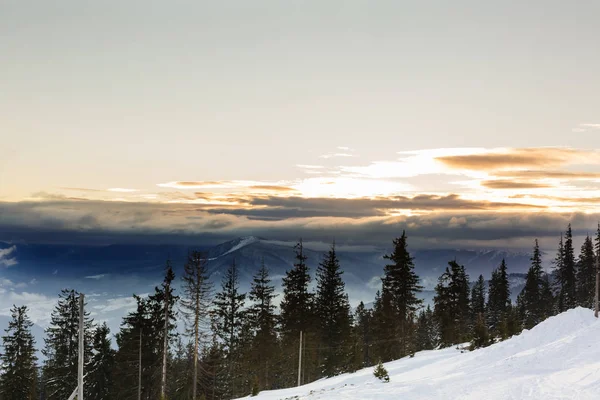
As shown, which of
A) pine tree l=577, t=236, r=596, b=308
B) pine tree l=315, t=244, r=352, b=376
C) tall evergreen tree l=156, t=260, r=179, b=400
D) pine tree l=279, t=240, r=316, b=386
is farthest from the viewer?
pine tree l=577, t=236, r=596, b=308

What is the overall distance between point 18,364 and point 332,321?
121 ft

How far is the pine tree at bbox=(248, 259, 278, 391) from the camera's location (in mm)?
68750

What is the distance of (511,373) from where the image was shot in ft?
112

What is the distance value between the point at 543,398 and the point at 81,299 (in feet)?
79.6

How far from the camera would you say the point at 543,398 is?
90.5 ft

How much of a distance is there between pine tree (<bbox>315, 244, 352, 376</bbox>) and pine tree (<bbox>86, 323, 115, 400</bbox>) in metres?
24.5

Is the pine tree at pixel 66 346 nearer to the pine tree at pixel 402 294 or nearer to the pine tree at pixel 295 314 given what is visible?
the pine tree at pixel 295 314

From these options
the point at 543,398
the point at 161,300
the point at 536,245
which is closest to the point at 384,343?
the point at 161,300

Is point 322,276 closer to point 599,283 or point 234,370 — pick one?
point 234,370

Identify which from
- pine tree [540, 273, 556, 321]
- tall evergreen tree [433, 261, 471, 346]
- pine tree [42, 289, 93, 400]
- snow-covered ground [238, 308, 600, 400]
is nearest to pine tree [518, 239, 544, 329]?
pine tree [540, 273, 556, 321]

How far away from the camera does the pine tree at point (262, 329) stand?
68.8 metres

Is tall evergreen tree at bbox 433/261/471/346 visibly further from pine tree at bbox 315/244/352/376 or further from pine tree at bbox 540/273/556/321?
pine tree at bbox 540/273/556/321

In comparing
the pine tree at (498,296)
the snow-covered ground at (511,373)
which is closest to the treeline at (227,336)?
the snow-covered ground at (511,373)

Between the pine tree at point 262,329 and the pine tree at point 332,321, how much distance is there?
6281 mm
